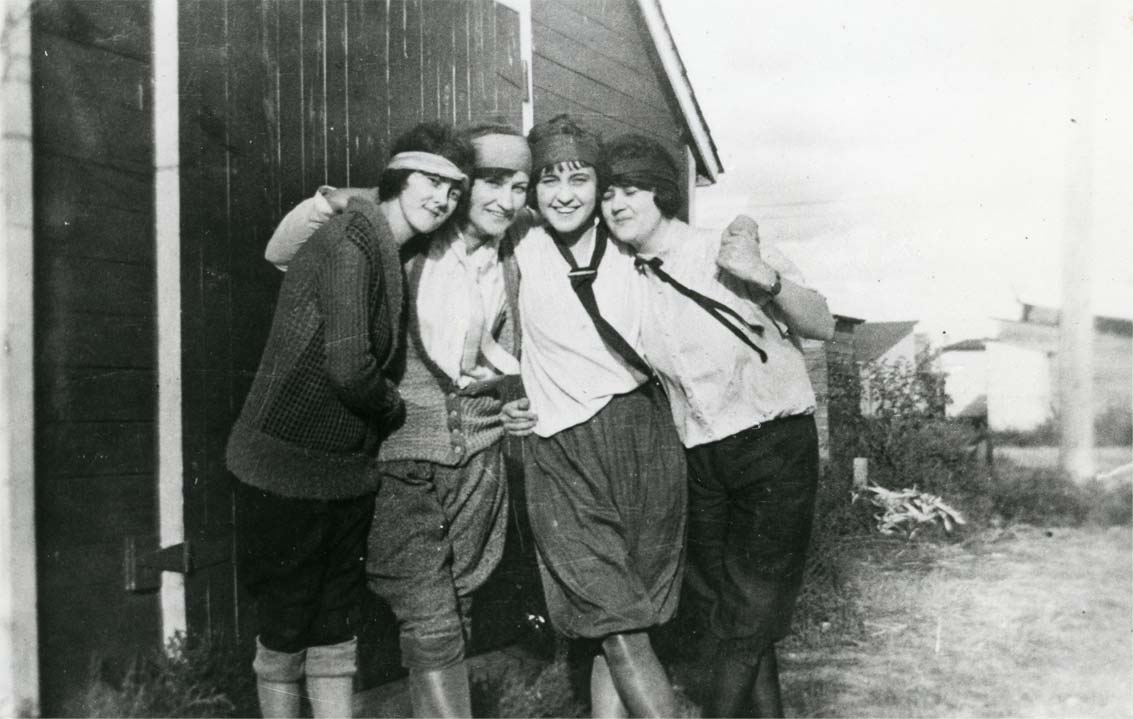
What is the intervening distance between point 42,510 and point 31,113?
1.05 m

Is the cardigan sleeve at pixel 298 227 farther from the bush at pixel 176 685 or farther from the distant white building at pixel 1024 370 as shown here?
the distant white building at pixel 1024 370

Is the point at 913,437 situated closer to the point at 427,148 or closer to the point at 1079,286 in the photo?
the point at 1079,286

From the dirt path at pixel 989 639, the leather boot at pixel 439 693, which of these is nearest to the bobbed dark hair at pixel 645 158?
the leather boot at pixel 439 693

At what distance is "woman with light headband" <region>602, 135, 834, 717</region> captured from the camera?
2.80 meters

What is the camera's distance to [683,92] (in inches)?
159

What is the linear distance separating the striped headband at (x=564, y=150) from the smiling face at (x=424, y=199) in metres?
0.30

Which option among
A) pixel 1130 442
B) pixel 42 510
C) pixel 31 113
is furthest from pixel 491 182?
pixel 1130 442

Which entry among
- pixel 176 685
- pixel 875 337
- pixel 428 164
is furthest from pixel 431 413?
pixel 875 337

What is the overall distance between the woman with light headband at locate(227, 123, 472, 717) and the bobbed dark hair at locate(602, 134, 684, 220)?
0.45m

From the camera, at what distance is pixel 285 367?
2.53 metres

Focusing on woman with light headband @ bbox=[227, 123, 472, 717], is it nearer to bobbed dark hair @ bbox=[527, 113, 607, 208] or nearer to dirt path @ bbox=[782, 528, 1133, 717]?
bobbed dark hair @ bbox=[527, 113, 607, 208]

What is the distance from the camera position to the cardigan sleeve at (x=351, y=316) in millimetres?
2442

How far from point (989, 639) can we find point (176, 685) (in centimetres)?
306

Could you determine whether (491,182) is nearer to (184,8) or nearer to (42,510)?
(184,8)
